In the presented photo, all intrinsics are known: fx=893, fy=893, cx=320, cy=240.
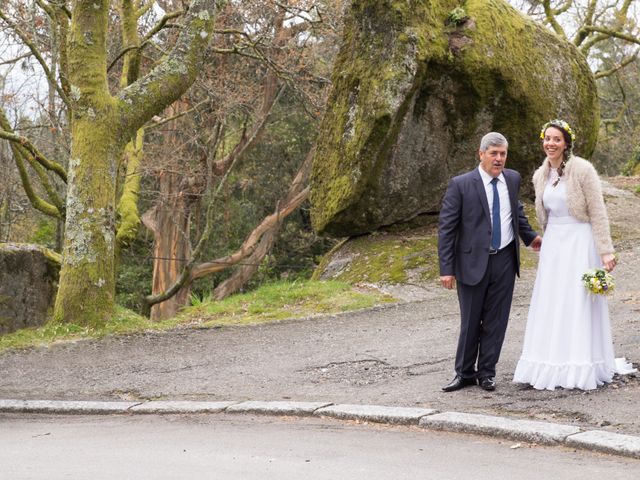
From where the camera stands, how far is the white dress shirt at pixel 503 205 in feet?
23.4

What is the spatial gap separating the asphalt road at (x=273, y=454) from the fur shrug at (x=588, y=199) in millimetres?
2005

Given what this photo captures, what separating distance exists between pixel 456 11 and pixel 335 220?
376cm

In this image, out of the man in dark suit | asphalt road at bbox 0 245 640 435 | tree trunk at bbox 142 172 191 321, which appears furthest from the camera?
tree trunk at bbox 142 172 191 321

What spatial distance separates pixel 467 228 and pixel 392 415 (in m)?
1.72

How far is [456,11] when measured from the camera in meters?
13.9

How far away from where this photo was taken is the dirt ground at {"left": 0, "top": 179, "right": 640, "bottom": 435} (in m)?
6.60

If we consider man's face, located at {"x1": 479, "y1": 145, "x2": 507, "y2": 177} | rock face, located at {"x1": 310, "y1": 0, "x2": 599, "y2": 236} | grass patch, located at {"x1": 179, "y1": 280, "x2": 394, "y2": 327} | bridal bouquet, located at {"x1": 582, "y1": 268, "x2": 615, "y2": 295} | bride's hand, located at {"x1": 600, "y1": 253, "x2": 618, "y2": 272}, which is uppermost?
rock face, located at {"x1": 310, "y1": 0, "x2": 599, "y2": 236}

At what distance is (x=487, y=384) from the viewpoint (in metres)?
6.97

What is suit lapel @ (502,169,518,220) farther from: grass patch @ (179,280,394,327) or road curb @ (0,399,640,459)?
grass patch @ (179,280,394,327)

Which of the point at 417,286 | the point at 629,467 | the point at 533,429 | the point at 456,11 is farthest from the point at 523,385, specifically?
the point at 456,11

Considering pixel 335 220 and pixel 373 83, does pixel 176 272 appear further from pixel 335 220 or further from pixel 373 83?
pixel 373 83

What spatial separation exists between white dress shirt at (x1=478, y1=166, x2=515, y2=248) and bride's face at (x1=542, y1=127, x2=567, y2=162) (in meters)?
0.44

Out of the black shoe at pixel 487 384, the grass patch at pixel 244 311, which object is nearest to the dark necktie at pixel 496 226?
the black shoe at pixel 487 384

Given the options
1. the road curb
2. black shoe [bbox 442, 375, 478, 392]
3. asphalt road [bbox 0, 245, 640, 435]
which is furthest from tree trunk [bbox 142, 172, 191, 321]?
black shoe [bbox 442, 375, 478, 392]
